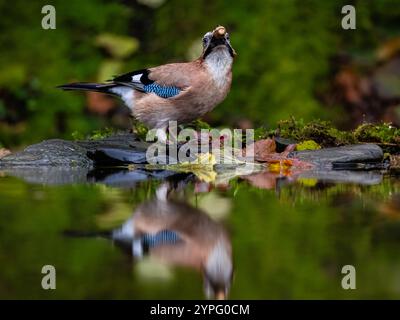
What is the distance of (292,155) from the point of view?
701cm

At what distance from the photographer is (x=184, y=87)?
7.36 meters

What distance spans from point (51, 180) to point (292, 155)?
193 centimetres

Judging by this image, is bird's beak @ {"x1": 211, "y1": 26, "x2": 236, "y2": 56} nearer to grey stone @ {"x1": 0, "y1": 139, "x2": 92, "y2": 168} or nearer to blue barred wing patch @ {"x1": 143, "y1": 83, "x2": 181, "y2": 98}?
blue barred wing patch @ {"x1": 143, "y1": 83, "x2": 181, "y2": 98}

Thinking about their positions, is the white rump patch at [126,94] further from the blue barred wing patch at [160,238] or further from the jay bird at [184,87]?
the blue barred wing patch at [160,238]

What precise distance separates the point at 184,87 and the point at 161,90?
8.8 inches

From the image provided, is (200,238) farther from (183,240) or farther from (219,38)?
(219,38)

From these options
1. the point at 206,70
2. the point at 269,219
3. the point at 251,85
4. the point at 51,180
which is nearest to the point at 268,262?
the point at 269,219

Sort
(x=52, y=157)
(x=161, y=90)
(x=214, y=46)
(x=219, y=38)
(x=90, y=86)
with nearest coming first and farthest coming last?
(x=52, y=157) < (x=219, y=38) < (x=214, y=46) < (x=161, y=90) < (x=90, y=86)

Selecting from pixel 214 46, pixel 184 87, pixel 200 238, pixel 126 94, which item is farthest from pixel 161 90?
pixel 200 238

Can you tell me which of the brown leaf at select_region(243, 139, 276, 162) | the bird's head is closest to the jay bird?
the bird's head

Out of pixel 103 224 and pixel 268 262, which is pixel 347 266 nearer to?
pixel 268 262

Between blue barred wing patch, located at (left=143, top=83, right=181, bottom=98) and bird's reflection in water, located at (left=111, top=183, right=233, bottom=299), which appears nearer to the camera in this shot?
bird's reflection in water, located at (left=111, top=183, right=233, bottom=299)

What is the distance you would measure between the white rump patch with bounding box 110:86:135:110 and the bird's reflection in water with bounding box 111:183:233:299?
9.40 ft

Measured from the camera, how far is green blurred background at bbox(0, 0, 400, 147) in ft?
33.4
